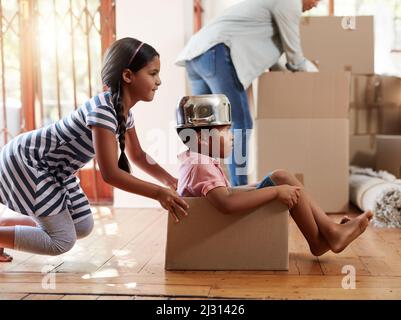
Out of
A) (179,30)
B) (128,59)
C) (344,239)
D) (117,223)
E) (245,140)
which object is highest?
(179,30)

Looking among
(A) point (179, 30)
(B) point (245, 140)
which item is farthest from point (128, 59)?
(A) point (179, 30)

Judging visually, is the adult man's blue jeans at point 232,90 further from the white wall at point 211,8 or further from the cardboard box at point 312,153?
the white wall at point 211,8

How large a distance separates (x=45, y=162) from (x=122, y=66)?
0.32 meters

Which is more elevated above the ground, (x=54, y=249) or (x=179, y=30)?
(x=179, y=30)

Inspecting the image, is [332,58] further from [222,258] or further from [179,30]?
[222,258]

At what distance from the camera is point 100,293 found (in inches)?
51.1

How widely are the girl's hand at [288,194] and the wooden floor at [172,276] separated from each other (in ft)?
0.58

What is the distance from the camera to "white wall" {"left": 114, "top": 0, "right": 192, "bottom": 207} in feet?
9.26

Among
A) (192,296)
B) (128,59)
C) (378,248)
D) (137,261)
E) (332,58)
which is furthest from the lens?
(332,58)

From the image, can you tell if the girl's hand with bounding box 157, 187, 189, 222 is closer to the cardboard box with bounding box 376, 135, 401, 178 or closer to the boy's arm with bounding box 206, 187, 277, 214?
the boy's arm with bounding box 206, 187, 277, 214

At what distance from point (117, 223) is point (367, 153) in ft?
4.87

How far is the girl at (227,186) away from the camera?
150cm

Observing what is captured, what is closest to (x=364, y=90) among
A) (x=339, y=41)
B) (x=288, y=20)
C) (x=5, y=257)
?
(x=339, y=41)

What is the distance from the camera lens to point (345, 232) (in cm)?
155
